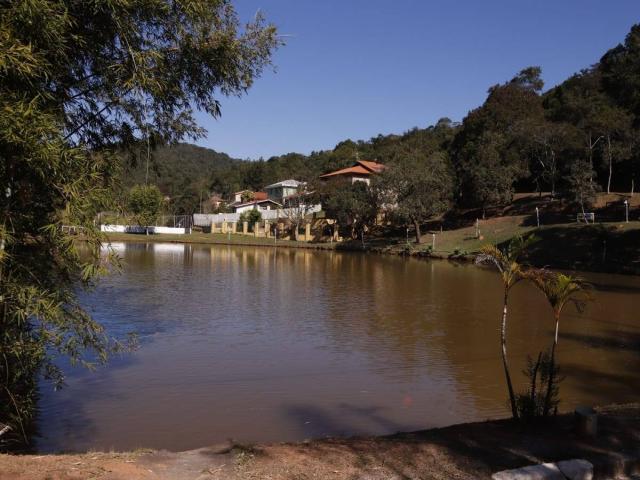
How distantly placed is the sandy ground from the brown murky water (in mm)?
2333

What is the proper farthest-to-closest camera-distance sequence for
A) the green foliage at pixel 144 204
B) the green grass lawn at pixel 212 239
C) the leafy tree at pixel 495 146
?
the green grass lawn at pixel 212 239 → the leafy tree at pixel 495 146 → the green foliage at pixel 144 204

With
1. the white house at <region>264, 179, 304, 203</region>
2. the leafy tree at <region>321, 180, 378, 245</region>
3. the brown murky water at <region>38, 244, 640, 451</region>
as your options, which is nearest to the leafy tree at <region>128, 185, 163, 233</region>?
the brown murky water at <region>38, 244, 640, 451</region>

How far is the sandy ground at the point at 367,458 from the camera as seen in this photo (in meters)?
5.58

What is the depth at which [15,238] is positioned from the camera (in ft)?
22.5

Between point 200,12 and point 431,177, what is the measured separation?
45499 mm

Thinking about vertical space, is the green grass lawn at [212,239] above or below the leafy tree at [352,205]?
below

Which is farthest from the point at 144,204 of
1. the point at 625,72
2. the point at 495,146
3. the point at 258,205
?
the point at 258,205

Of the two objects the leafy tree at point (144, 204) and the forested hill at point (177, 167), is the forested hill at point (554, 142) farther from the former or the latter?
the leafy tree at point (144, 204)

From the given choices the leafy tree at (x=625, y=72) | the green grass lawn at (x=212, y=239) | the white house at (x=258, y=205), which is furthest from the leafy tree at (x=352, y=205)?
the leafy tree at (x=625, y=72)

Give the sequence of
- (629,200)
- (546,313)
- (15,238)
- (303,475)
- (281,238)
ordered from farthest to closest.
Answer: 1. (281,238)
2. (629,200)
3. (546,313)
4. (15,238)
5. (303,475)

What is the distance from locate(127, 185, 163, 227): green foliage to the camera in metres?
7.73

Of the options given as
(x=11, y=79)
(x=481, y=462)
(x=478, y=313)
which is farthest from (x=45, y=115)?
(x=478, y=313)

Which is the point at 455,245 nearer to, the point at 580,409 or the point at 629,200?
the point at 629,200

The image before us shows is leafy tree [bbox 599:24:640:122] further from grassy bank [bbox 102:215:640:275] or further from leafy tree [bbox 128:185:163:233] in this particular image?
leafy tree [bbox 128:185:163:233]
